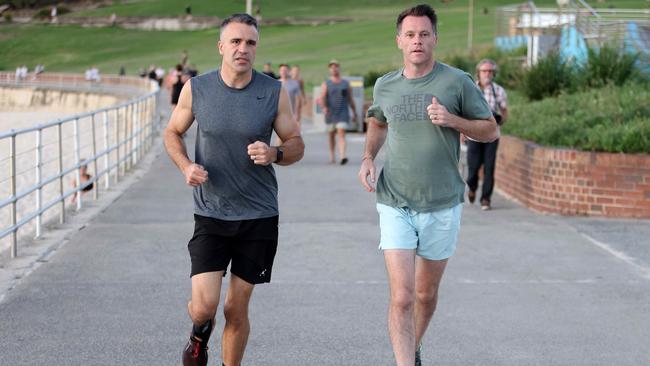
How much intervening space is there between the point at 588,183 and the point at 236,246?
26.2ft

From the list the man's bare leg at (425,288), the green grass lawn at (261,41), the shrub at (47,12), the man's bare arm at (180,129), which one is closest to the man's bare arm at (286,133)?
the man's bare arm at (180,129)

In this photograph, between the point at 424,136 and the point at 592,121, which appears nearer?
the point at 424,136

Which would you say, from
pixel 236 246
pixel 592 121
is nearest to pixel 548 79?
pixel 592 121

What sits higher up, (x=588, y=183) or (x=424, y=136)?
(x=424, y=136)

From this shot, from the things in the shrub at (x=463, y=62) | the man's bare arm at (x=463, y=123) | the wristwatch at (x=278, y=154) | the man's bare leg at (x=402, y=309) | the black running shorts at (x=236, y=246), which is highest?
the man's bare arm at (x=463, y=123)

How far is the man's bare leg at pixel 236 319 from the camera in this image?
6602mm

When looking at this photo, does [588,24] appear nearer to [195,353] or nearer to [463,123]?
[463,123]

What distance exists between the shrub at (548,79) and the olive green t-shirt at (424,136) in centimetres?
1546

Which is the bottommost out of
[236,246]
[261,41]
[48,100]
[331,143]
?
[48,100]

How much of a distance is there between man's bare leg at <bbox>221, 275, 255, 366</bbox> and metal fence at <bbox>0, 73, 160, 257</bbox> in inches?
178

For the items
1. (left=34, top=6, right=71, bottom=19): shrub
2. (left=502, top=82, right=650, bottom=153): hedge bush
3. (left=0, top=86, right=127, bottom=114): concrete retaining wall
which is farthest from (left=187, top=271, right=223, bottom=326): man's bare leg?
(left=34, top=6, right=71, bottom=19): shrub

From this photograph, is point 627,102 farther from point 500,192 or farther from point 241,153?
point 241,153

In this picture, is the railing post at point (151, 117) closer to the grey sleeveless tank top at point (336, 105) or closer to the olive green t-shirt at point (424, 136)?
the grey sleeveless tank top at point (336, 105)

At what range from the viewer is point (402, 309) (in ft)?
21.5
